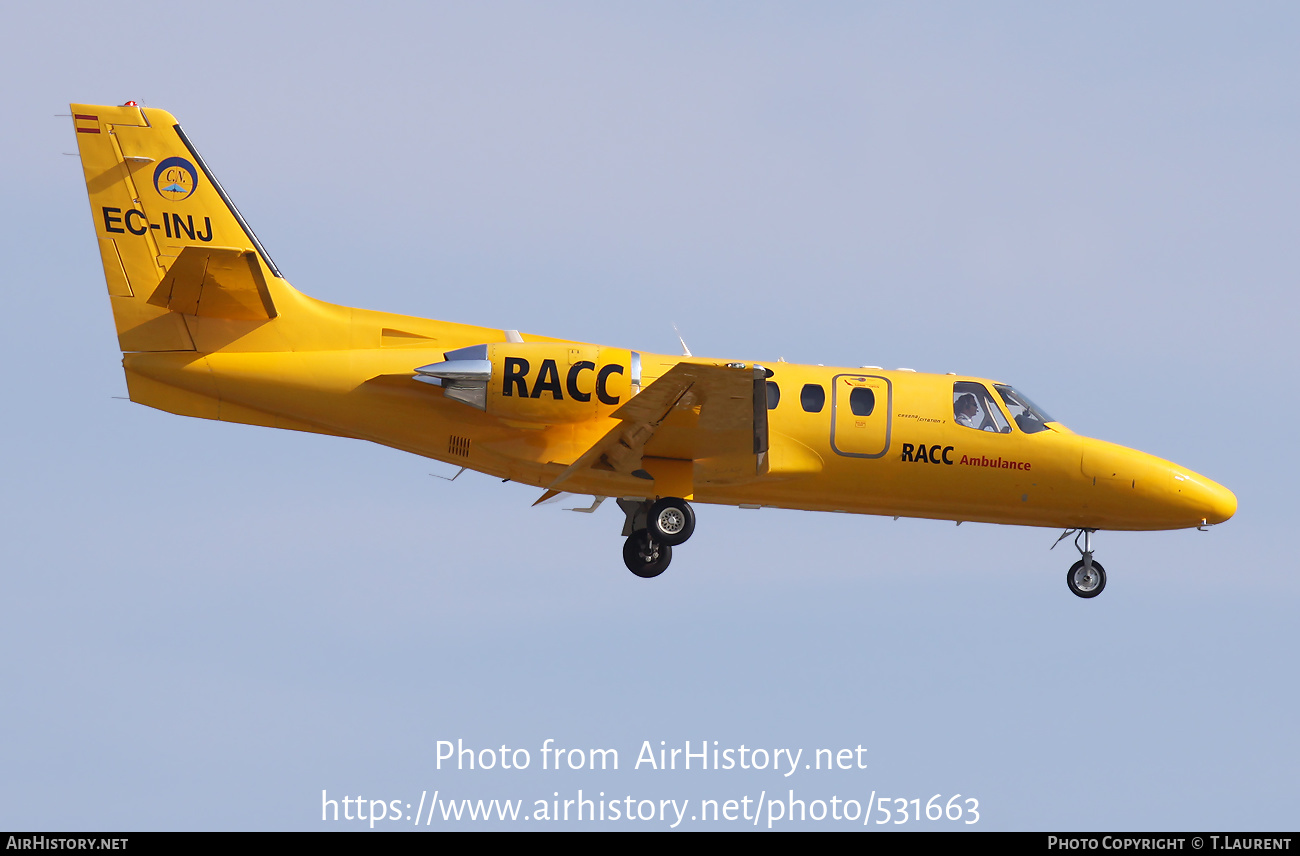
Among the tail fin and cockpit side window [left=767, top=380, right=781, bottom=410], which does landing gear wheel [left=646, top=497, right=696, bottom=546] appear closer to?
cockpit side window [left=767, top=380, right=781, bottom=410]

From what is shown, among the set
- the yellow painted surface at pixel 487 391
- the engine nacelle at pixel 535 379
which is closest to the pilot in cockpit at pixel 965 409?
the yellow painted surface at pixel 487 391

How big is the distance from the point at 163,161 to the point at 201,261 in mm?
2514

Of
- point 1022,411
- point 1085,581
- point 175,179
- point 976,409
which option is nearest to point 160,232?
point 175,179

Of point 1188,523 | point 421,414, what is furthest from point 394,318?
point 1188,523

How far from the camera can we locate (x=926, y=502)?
85.3 ft

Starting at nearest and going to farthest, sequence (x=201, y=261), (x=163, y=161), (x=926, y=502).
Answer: (x=201, y=261) → (x=163, y=161) → (x=926, y=502)

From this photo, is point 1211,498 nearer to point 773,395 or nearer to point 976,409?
point 976,409

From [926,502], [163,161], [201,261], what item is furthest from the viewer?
[926,502]

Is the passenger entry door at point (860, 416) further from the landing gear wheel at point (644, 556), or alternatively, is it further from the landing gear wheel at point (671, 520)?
the landing gear wheel at point (644, 556)

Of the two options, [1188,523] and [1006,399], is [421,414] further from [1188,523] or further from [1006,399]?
[1188,523]

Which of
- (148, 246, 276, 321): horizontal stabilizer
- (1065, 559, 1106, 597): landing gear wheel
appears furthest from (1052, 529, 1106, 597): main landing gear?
(148, 246, 276, 321): horizontal stabilizer

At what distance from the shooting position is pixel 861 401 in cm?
2547

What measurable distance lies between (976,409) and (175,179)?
13.6m

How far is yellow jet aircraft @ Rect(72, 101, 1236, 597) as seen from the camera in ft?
77.2
